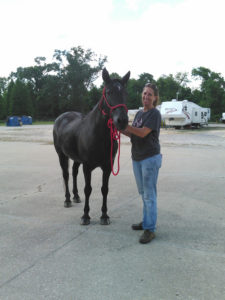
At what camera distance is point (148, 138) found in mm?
3311

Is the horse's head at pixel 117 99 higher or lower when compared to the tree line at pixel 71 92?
lower

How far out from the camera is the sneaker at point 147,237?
3275 mm

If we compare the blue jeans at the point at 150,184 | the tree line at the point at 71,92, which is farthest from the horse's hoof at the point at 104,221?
the tree line at the point at 71,92

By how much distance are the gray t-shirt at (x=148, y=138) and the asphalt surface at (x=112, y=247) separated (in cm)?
111

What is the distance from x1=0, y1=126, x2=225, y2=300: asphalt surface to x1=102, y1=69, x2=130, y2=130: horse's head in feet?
4.89

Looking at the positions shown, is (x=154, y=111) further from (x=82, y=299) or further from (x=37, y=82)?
(x=37, y=82)

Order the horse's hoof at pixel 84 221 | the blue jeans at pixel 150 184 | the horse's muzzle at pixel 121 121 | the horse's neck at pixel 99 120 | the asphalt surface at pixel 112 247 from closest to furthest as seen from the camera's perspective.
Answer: the asphalt surface at pixel 112 247 < the horse's muzzle at pixel 121 121 < the blue jeans at pixel 150 184 < the horse's neck at pixel 99 120 < the horse's hoof at pixel 84 221

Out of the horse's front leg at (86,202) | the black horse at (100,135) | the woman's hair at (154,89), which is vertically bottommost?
the horse's front leg at (86,202)

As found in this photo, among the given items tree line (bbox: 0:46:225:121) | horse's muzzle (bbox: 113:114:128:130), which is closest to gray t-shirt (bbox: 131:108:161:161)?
horse's muzzle (bbox: 113:114:128:130)

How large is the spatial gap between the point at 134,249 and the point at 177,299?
97 cm

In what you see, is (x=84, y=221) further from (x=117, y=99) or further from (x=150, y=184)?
(x=117, y=99)

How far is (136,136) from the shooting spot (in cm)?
342

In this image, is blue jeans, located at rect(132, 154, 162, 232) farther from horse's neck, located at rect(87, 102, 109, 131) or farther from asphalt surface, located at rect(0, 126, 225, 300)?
Answer: horse's neck, located at rect(87, 102, 109, 131)

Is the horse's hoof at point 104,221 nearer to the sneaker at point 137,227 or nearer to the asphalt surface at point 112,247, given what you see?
the asphalt surface at point 112,247
